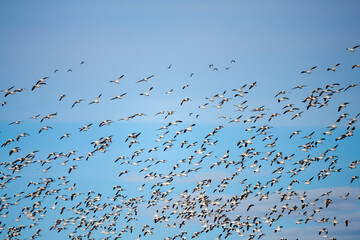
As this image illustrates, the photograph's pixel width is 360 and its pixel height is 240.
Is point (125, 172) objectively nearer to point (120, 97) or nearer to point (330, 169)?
point (120, 97)

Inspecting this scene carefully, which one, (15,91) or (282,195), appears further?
(282,195)

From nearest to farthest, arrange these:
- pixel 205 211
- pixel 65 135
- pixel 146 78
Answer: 1. pixel 146 78
2. pixel 65 135
3. pixel 205 211

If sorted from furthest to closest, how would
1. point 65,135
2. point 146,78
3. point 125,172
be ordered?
point 125,172, point 65,135, point 146,78

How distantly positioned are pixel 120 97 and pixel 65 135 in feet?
34.3

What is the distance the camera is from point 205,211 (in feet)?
305

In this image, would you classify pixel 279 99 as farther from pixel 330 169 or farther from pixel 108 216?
pixel 108 216

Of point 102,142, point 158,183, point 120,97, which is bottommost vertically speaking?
point 158,183

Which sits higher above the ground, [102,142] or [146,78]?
[146,78]

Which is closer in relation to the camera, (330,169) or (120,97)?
(120,97)

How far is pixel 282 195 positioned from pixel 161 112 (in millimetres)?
24053

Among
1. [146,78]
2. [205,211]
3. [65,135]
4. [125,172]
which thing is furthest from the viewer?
[205,211]

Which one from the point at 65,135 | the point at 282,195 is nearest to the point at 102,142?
the point at 65,135

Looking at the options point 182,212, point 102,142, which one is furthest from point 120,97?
point 182,212

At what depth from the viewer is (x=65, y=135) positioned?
78.2 meters
